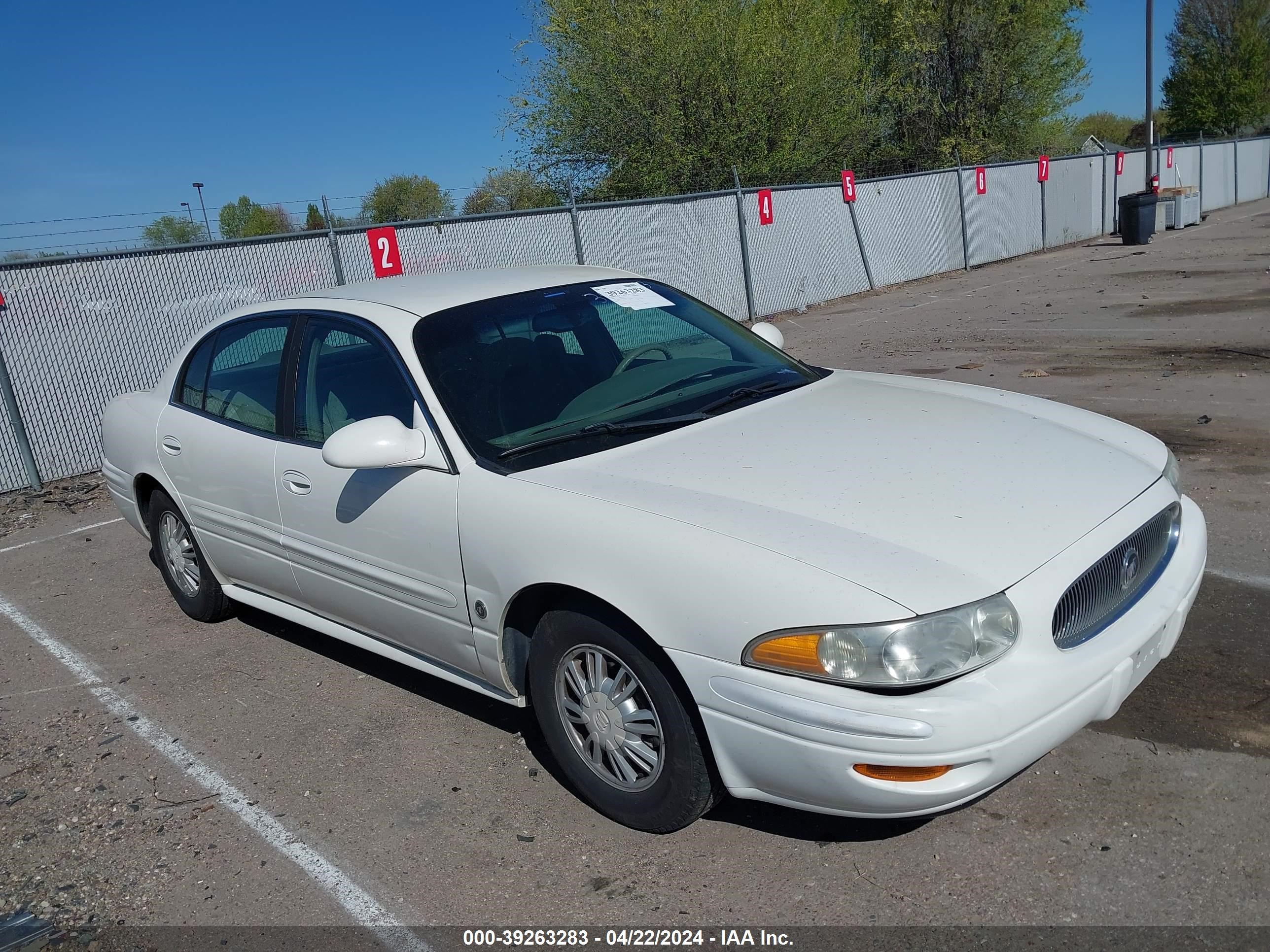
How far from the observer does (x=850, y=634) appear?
8.21ft

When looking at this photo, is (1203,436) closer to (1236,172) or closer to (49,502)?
(49,502)

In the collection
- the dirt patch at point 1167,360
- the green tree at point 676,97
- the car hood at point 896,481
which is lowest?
the dirt patch at point 1167,360

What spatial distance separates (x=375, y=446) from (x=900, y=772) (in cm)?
188

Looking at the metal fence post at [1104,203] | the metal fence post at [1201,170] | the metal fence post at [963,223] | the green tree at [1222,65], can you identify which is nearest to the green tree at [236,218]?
the metal fence post at [963,223]

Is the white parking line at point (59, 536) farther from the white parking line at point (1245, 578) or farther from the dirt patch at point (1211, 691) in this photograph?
the white parking line at point (1245, 578)

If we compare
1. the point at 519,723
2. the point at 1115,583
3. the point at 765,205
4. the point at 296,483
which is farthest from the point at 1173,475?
the point at 765,205

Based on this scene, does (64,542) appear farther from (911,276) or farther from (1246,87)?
(1246,87)

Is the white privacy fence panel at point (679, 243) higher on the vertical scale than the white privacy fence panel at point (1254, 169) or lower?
higher

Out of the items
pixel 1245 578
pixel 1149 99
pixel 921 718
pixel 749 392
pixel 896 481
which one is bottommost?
pixel 1245 578

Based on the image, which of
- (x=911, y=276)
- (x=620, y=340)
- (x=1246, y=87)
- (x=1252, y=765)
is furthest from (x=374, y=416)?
(x=1246, y=87)

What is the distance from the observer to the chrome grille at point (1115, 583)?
272 cm

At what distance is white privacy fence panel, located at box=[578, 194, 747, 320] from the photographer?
14297 millimetres

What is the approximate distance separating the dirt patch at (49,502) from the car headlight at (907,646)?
23.6 feet

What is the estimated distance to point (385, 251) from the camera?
38.6 feet
